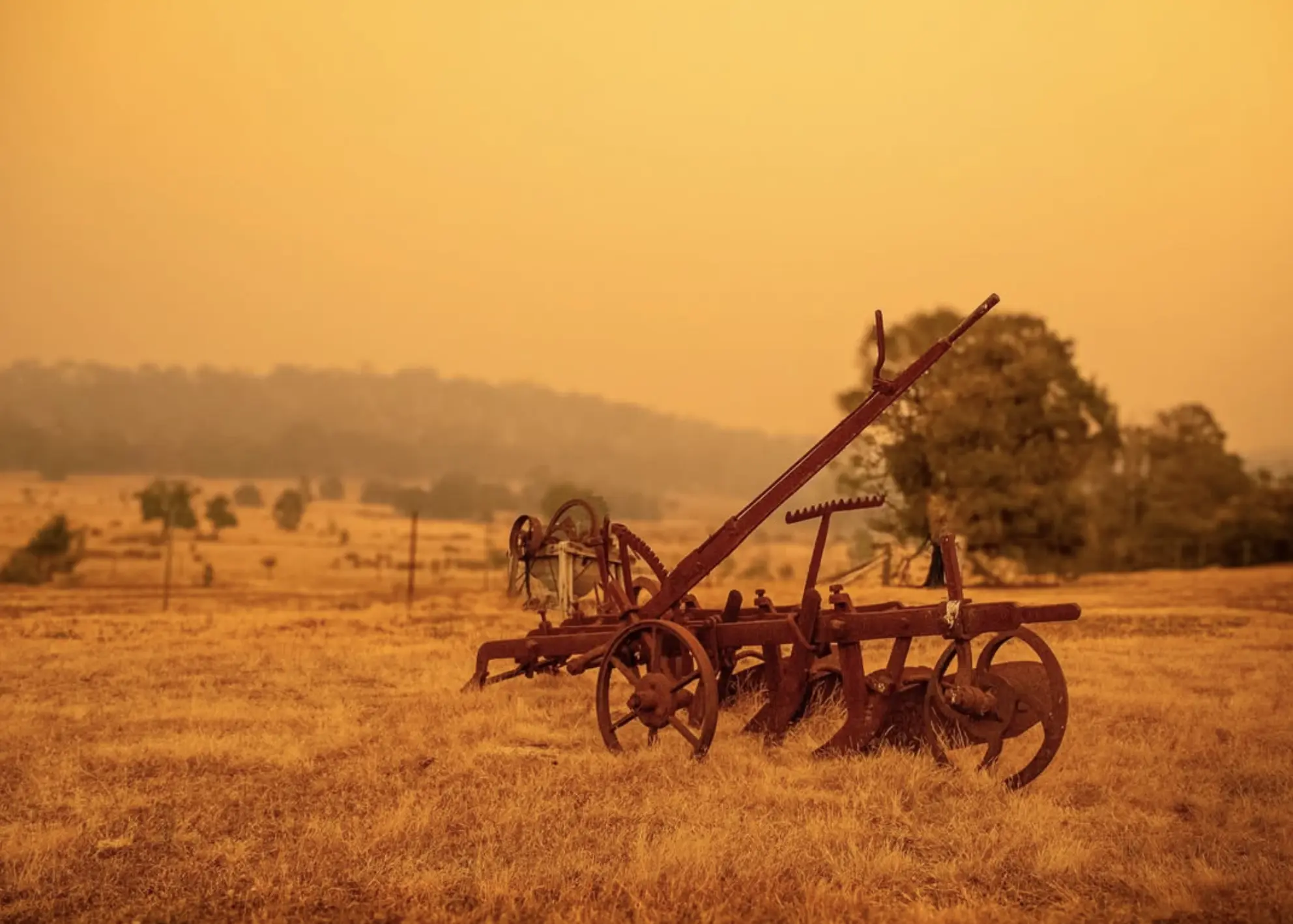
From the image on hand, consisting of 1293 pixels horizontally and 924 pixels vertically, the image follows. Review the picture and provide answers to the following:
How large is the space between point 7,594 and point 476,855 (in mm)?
25321

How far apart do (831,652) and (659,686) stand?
136cm

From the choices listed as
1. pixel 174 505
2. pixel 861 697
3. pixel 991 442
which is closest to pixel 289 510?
pixel 174 505

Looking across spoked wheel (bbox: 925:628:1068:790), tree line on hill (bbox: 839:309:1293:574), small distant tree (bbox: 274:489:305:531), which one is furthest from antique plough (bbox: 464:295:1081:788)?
small distant tree (bbox: 274:489:305:531)

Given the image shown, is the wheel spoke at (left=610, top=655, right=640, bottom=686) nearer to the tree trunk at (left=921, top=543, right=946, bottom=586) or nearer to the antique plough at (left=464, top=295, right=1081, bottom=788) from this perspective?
the antique plough at (left=464, top=295, right=1081, bottom=788)

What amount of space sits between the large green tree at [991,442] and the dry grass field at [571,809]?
44.3 ft

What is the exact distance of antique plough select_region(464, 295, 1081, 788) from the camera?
7387mm

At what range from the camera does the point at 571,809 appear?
7059 mm

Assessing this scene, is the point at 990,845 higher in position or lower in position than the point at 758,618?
lower

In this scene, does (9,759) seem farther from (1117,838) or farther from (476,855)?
(1117,838)

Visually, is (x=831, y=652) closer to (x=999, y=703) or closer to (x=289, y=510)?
(x=999, y=703)

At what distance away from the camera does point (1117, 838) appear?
21.3 feet

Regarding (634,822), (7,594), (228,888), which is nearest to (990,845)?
(634,822)

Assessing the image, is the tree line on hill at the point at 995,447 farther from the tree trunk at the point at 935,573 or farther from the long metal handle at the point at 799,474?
the long metal handle at the point at 799,474

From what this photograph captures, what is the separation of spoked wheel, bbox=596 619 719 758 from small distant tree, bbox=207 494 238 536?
3886 centimetres
